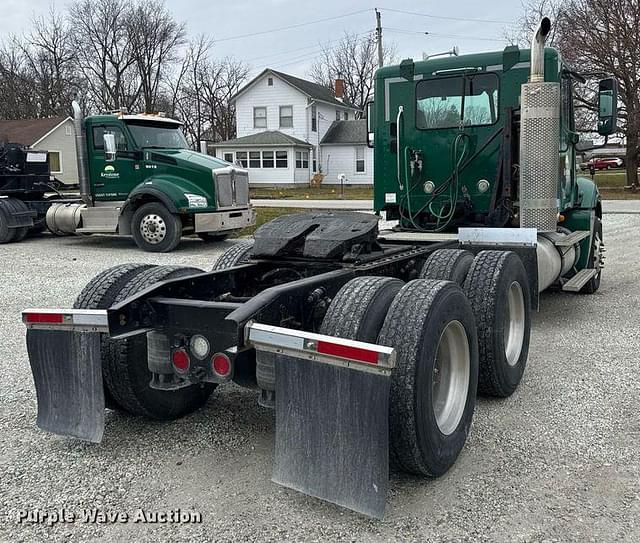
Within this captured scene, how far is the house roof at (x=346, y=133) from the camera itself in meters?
41.2

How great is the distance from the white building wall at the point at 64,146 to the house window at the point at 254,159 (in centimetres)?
1000

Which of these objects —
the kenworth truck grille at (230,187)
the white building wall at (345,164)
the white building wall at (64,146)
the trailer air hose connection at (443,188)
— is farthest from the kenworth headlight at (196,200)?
the white building wall at (345,164)

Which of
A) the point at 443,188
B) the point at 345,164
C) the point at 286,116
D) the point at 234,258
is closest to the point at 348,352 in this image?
the point at 234,258

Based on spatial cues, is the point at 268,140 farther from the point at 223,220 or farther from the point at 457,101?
the point at 457,101

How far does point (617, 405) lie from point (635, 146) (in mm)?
30097

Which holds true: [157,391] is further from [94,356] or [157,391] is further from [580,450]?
[580,450]

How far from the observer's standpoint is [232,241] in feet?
47.4

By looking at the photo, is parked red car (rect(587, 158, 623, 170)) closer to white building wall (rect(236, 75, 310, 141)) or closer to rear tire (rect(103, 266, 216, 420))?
white building wall (rect(236, 75, 310, 141))

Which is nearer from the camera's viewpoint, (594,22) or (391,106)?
(391,106)

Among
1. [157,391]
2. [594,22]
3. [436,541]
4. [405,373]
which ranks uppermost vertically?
[594,22]

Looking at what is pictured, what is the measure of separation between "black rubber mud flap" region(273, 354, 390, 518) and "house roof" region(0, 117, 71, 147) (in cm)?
3827

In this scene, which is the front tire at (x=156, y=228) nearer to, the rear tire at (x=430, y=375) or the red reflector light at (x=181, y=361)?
the red reflector light at (x=181, y=361)

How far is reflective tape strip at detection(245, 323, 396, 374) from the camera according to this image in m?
2.73

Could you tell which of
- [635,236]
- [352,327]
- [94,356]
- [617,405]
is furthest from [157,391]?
[635,236]
